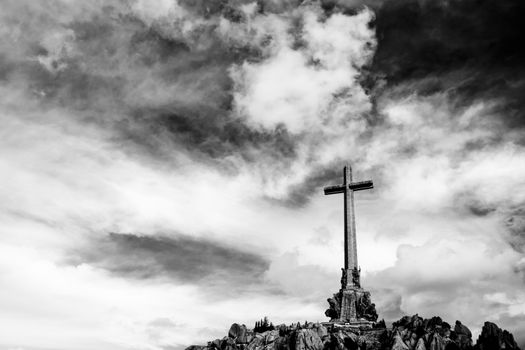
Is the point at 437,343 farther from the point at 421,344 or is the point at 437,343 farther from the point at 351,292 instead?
the point at 351,292

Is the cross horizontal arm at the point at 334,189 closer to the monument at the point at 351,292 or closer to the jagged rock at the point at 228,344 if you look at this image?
the monument at the point at 351,292

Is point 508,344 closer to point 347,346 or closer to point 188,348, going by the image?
point 347,346

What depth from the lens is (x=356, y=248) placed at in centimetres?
7869

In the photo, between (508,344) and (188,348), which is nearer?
(508,344)

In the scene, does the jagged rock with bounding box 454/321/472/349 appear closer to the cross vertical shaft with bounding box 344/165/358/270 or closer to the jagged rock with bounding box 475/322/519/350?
the jagged rock with bounding box 475/322/519/350

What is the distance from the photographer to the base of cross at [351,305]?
71438 mm

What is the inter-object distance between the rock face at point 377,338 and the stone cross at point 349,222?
9.45 meters

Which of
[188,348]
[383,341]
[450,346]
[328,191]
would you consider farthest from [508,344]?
[188,348]

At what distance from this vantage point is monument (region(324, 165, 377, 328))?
7156 centimetres

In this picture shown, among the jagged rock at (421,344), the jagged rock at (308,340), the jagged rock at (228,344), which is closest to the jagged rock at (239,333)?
the jagged rock at (228,344)

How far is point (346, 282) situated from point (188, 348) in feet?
88.4

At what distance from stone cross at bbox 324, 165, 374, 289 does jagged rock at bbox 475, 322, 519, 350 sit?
70.5 feet

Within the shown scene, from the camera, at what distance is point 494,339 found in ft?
182

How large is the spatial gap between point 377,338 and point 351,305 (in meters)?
9.57
